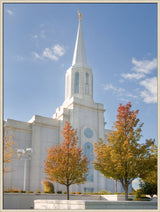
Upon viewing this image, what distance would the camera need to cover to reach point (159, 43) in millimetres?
13258

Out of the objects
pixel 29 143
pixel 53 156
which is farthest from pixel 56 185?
pixel 53 156

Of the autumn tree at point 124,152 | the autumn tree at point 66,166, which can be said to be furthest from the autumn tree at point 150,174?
the autumn tree at point 66,166

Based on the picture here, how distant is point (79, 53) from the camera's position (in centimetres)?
4234

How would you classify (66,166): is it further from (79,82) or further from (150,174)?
(79,82)

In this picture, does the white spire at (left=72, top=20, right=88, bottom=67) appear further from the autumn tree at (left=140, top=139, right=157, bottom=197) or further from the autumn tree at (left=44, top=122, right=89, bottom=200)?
the autumn tree at (left=44, top=122, right=89, bottom=200)

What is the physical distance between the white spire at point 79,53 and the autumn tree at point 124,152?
21.8 meters

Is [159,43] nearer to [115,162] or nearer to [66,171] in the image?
[115,162]

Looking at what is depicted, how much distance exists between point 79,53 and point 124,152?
26.5 m

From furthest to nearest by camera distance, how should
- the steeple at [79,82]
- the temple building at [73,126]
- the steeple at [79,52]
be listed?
the steeple at [79,52]
the steeple at [79,82]
the temple building at [73,126]

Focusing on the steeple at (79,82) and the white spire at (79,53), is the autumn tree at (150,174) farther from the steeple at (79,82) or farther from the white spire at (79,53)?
the white spire at (79,53)

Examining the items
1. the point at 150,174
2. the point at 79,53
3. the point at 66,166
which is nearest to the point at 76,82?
the point at 79,53

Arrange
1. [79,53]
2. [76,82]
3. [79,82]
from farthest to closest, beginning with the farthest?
[79,53]
[76,82]
[79,82]

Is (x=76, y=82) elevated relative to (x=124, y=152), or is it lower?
elevated

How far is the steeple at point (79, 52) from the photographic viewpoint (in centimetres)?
4123
